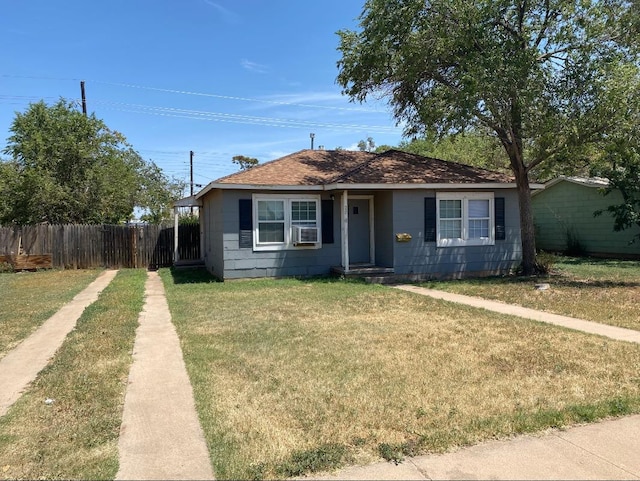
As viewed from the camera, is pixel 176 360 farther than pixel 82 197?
No

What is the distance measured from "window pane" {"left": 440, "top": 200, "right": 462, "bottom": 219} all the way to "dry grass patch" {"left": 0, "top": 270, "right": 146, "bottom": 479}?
9311 mm

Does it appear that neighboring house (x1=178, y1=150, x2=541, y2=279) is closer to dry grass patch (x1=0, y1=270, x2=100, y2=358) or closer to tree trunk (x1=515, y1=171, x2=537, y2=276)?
tree trunk (x1=515, y1=171, x2=537, y2=276)

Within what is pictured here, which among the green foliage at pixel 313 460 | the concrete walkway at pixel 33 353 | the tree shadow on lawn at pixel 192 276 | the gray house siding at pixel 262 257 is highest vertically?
the gray house siding at pixel 262 257

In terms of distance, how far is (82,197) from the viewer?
1931 cm

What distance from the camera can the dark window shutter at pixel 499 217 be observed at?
14.0m

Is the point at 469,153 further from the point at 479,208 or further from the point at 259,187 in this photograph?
the point at 259,187

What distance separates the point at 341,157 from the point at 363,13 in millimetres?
4332

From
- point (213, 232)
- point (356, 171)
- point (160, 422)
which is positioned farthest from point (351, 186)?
point (160, 422)

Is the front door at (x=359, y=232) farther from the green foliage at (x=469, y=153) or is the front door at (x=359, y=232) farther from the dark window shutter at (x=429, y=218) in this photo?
the green foliage at (x=469, y=153)

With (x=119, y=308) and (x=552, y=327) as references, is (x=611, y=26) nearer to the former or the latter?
(x=552, y=327)

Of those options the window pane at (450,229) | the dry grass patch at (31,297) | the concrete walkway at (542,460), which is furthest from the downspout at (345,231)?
the concrete walkway at (542,460)

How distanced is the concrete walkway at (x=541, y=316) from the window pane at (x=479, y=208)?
11.8 ft

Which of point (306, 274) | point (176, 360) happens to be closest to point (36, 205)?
point (306, 274)

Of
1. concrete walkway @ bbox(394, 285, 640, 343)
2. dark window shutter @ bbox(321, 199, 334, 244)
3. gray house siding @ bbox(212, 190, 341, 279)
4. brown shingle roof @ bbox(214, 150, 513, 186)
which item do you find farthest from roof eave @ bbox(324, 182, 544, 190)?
concrete walkway @ bbox(394, 285, 640, 343)
